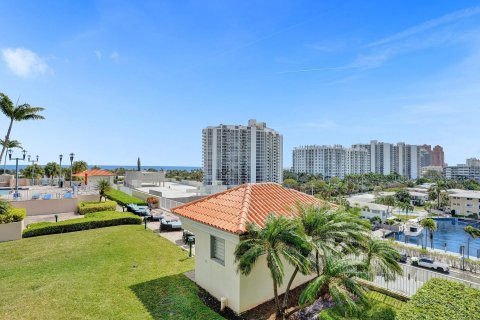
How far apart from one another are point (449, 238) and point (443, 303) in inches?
2403

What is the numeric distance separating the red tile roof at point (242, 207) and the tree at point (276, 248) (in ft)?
1.98

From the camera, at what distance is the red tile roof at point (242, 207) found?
27.2ft

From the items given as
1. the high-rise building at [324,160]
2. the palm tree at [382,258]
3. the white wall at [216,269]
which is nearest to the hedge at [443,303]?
the palm tree at [382,258]

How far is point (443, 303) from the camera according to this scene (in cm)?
604

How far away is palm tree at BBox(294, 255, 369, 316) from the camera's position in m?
6.09

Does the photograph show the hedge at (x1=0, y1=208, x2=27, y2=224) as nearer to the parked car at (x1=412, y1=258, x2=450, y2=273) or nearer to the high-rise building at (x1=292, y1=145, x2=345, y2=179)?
the parked car at (x1=412, y1=258, x2=450, y2=273)

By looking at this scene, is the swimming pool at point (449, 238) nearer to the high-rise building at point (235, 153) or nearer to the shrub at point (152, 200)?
the shrub at point (152, 200)

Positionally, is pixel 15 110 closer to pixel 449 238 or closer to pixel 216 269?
pixel 216 269

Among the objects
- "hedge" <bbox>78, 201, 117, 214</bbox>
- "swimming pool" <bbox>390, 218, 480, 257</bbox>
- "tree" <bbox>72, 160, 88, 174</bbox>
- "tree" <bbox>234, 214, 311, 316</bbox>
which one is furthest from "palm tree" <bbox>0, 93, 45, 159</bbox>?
"swimming pool" <bbox>390, 218, 480, 257</bbox>

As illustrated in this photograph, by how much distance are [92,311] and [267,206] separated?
6.67m

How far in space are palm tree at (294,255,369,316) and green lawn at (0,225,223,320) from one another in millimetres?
3423

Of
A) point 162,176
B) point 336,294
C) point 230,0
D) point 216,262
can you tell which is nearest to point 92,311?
point 216,262

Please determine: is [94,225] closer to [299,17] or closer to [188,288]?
[188,288]

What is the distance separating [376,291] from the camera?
31.3ft
